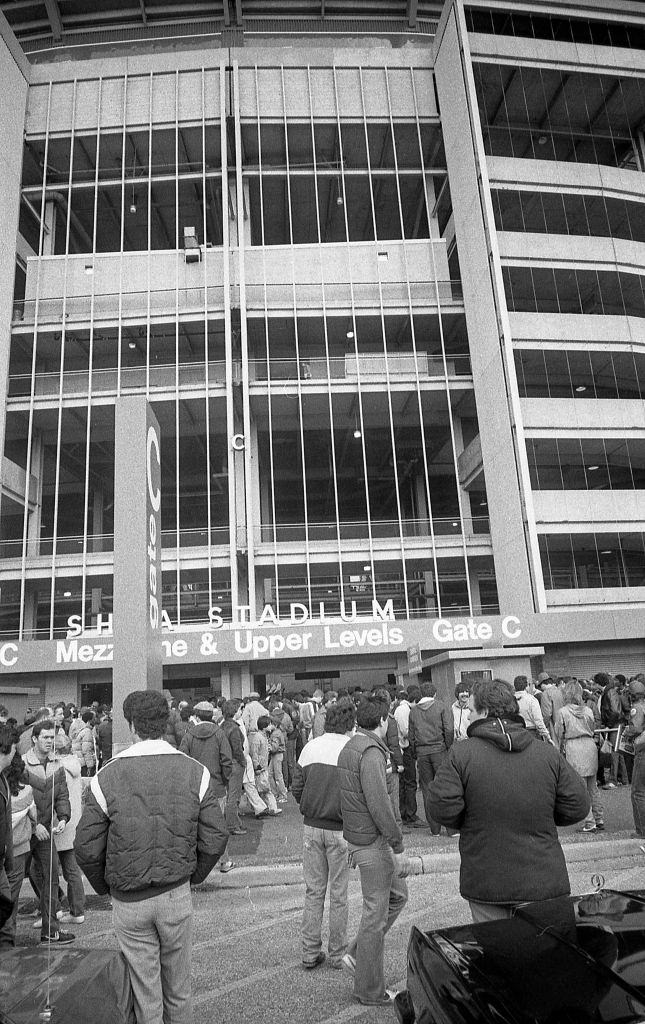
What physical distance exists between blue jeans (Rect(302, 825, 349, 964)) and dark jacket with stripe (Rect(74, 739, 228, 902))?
5.91ft

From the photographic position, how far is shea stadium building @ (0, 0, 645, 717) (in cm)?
2755

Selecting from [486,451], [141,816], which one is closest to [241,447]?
[486,451]

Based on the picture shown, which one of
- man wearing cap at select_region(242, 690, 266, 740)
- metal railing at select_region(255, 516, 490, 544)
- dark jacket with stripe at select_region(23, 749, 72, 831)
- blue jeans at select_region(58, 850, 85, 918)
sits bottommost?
blue jeans at select_region(58, 850, 85, 918)

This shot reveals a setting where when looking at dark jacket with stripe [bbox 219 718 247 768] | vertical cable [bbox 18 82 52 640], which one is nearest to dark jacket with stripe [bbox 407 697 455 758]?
dark jacket with stripe [bbox 219 718 247 768]

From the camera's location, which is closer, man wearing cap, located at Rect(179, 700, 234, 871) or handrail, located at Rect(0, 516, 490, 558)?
man wearing cap, located at Rect(179, 700, 234, 871)

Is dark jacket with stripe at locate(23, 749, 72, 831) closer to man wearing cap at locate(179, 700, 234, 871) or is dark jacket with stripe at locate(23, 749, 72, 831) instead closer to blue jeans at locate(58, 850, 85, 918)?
blue jeans at locate(58, 850, 85, 918)

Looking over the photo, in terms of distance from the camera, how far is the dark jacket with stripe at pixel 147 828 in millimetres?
3398

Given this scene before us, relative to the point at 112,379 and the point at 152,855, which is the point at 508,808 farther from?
the point at 112,379

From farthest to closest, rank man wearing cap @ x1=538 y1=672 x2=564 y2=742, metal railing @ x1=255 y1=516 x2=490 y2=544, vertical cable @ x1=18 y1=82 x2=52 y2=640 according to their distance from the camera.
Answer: metal railing @ x1=255 y1=516 x2=490 y2=544 → vertical cable @ x1=18 y1=82 x2=52 y2=640 → man wearing cap @ x1=538 y1=672 x2=564 y2=742

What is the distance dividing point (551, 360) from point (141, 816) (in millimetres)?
29021

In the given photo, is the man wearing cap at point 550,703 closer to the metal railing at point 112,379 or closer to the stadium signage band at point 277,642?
the stadium signage band at point 277,642

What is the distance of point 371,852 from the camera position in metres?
4.59

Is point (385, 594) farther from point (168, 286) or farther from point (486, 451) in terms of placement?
point (168, 286)

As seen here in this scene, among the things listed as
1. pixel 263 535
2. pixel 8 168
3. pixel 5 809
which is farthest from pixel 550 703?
pixel 8 168
